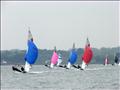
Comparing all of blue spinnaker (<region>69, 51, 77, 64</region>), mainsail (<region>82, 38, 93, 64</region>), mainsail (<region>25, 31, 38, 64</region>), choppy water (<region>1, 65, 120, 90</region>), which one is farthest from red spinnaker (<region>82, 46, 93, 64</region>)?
mainsail (<region>25, 31, 38, 64</region>)

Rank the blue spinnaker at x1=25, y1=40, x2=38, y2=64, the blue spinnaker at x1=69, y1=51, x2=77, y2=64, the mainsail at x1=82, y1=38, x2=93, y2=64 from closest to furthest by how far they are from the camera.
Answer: the blue spinnaker at x1=25, y1=40, x2=38, y2=64
the mainsail at x1=82, y1=38, x2=93, y2=64
the blue spinnaker at x1=69, y1=51, x2=77, y2=64

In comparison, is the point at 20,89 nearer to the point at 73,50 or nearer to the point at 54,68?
the point at 73,50

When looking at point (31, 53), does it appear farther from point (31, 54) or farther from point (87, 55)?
point (87, 55)

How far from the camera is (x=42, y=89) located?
48250mm

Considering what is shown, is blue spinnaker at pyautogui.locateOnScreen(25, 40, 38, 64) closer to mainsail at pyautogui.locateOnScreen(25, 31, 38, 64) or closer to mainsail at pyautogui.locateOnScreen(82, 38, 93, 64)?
mainsail at pyautogui.locateOnScreen(25, 31, 38, 64)

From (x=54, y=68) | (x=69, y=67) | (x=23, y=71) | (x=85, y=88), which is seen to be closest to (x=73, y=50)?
(x=69, y=67)

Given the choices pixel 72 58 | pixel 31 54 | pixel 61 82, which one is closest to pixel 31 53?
pixel 31 54

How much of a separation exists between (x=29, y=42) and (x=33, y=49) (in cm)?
124

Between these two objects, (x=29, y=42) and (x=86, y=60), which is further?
(x=86, y=60)

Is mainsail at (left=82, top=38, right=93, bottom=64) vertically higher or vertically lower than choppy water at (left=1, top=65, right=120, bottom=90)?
higher

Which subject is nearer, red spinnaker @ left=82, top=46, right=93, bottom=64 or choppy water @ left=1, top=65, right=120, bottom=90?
choppy water @ left=1, top=65, right=120, bottom=90

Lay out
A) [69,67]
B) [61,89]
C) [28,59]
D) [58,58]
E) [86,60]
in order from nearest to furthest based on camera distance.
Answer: [61,89] → [28,59] → [86,60] → [69,67] → [58,58]

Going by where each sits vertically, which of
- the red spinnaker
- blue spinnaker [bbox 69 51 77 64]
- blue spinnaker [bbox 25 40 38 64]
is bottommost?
blue spinnaker [bbox 69 51 77 64]

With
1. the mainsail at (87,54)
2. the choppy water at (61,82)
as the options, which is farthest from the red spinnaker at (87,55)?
the choppy water at (61,82)
